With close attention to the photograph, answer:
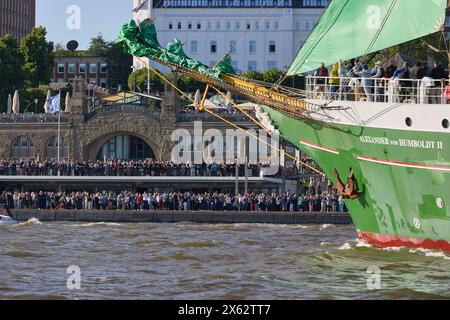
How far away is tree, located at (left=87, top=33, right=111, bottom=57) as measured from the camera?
15700 cm

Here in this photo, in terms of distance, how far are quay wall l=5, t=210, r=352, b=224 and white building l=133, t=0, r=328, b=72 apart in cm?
7479

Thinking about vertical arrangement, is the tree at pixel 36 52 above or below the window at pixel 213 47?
below

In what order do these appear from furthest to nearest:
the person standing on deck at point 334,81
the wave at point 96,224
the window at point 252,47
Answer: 1. the window at point 252,47
2. the wave at point 96,224
3. the person standing on deck at point 334,81

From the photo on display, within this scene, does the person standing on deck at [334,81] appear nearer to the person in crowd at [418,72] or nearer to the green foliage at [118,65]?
the person in crowd at [418,72]

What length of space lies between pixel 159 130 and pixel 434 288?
54271 millimetres

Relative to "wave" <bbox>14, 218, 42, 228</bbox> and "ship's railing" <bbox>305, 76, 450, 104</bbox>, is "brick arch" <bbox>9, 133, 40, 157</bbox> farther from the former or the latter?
"ship's railing" <bbox>305, 76, 450, 104</bbox>

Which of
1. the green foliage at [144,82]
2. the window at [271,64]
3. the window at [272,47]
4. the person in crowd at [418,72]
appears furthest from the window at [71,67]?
the person in crowd at [418,72]

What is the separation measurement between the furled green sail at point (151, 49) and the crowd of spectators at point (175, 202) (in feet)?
58.9

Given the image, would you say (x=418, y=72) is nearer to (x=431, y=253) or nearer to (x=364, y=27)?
(x=364, y=27)

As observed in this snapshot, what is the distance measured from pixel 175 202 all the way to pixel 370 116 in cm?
2526

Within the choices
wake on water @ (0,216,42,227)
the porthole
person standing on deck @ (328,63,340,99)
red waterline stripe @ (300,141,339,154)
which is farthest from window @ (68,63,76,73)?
the porthole

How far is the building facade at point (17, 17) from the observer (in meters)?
167

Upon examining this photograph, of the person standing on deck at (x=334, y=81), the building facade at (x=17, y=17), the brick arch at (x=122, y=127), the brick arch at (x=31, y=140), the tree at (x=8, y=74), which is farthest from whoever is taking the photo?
the building facade at (x=17, y=17)

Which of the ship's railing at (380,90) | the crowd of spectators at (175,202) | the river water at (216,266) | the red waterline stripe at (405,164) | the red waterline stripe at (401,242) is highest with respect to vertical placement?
the ship's railing at (380,90)
